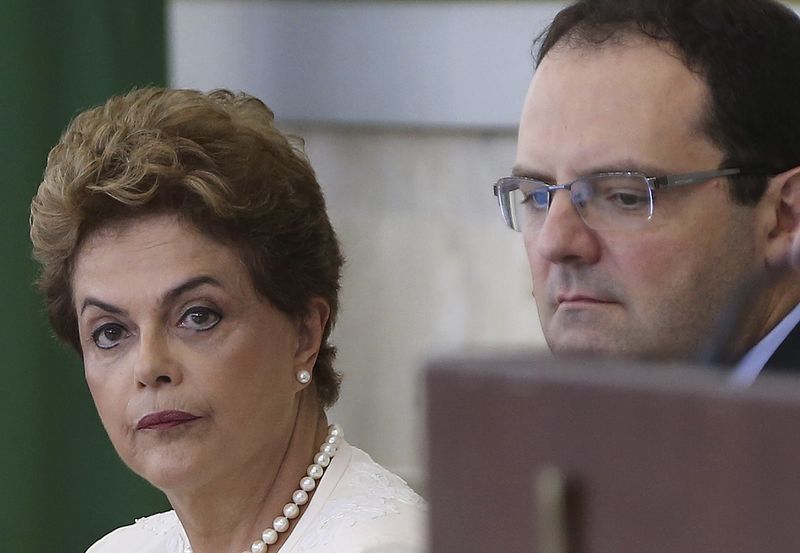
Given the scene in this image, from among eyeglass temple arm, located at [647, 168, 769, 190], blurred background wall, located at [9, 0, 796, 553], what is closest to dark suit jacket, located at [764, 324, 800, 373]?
eyeglass temple arm, located at [647, 168, 769, 190]

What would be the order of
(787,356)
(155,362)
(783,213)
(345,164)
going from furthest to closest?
(345,164)
(155,362)
(783,213)
(787,356)

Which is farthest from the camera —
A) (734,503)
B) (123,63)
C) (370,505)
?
(123,63)

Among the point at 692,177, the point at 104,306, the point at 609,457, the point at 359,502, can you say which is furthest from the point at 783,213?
the point at 609,457

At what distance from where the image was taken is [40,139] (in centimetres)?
348

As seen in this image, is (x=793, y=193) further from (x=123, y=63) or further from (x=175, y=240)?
(x=123, y=63)

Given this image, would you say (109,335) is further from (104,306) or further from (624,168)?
(624,168)

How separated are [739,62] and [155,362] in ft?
2.98

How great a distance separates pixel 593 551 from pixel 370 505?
132 cm

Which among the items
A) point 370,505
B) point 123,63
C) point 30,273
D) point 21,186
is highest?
point 123,63

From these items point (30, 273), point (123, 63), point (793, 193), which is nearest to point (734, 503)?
point (793, 193)

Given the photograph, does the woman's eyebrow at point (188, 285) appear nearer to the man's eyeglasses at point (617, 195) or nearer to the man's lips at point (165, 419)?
the man's lips at point (165, 419)

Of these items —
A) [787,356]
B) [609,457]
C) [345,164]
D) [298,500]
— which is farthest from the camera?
[345,164]

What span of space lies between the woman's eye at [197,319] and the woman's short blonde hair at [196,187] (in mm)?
95

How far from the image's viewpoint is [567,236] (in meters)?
1.77
